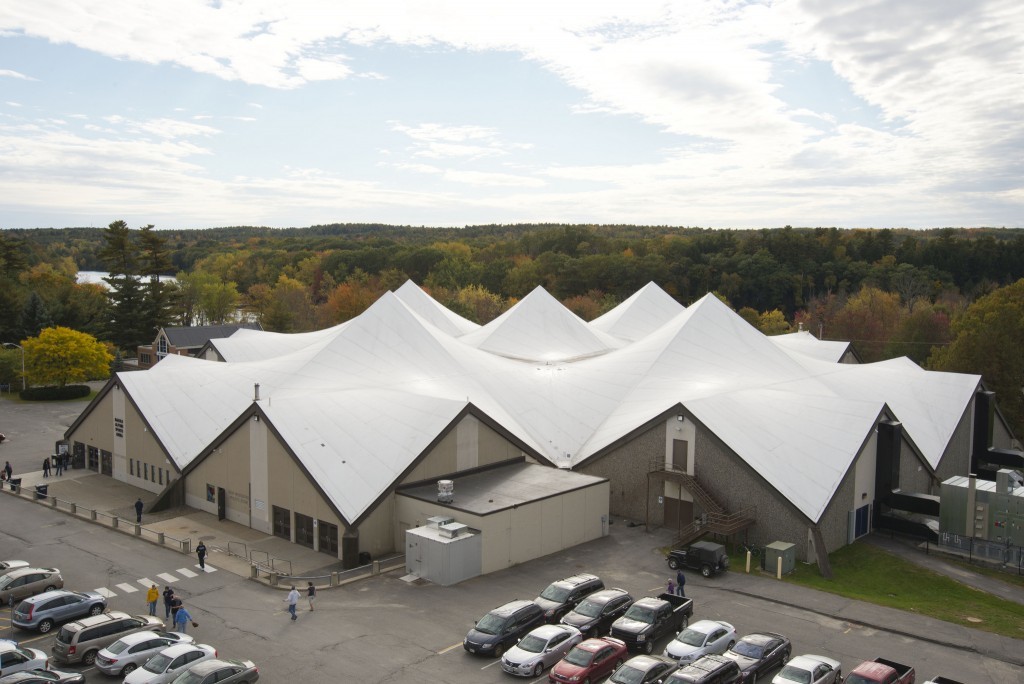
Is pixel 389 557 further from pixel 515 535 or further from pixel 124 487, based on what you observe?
pixel 124 487

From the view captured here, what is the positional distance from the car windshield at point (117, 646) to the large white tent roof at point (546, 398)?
34.5ft

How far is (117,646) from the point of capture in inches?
824

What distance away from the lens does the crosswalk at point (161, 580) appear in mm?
26953

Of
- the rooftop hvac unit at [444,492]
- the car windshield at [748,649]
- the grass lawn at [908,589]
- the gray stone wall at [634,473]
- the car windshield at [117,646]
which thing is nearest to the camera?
the car windshield at [117,646]

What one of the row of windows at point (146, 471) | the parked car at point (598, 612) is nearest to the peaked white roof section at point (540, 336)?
the row of windows at point (146, 471)

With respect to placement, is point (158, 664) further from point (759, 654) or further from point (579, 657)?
point (759, 654)

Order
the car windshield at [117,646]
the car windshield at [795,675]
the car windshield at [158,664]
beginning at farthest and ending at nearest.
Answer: the car windshield at [117,646]
the car windshield at [158,664]
the car windshield at [795,675]

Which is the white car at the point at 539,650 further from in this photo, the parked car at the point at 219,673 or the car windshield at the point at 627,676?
the parked car at the point at 219,673

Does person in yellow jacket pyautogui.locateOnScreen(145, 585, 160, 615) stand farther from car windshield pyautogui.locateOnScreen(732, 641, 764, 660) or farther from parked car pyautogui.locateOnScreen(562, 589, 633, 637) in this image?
car windshield pyautogui.locateOnScreen(732, 641, 764, 660)

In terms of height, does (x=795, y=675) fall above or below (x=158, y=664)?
above

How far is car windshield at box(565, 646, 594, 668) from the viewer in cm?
2028

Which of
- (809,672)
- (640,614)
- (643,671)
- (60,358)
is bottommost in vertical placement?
(640,614)

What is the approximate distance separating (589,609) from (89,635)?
14.1 metres

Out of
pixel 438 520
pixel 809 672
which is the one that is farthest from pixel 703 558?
pixel 438 520
